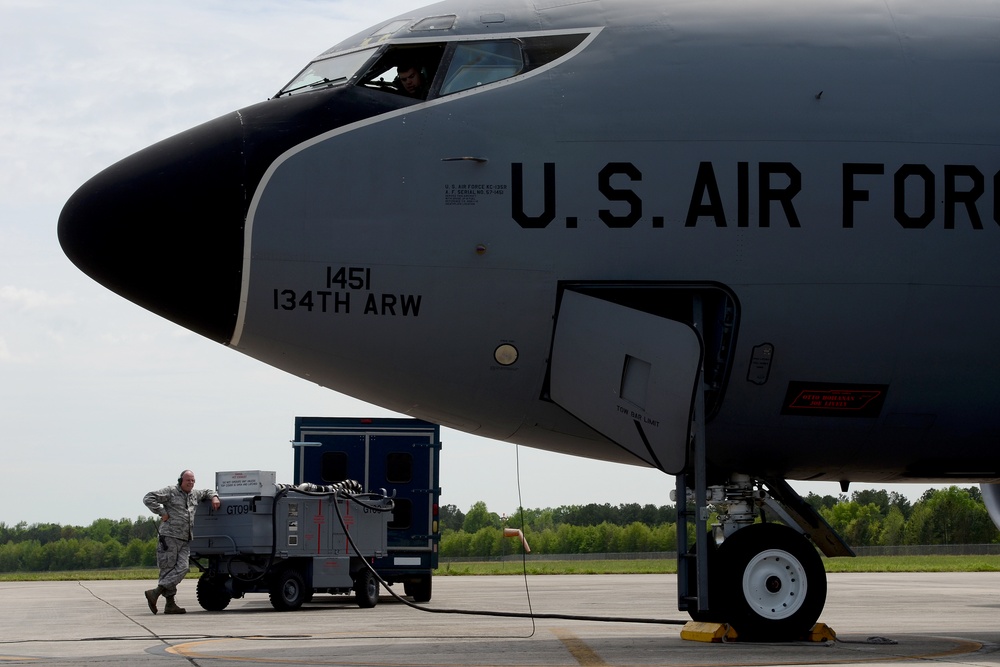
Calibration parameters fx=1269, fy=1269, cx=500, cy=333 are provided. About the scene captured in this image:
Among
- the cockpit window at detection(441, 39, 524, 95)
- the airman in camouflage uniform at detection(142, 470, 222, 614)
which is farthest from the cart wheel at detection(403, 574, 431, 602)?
the cockpit window at detection(441, 39, 524, 95)

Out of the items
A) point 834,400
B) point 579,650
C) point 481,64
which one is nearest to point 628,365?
point 834,400

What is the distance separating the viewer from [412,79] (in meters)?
10.8

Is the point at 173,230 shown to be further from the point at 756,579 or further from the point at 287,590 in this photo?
the point at 287,590

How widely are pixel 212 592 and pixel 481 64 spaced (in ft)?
35.2

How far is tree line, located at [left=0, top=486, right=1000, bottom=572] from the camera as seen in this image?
4731 cm

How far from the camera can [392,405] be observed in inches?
438

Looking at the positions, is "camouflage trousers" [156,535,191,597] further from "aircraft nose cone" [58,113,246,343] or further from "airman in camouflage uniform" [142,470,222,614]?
"aircraft nose cone" [58,113,246,343]

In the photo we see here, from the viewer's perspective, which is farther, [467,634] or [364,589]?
[364,589]

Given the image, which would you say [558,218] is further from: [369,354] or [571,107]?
[369,354]

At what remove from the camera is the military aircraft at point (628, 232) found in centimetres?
1025

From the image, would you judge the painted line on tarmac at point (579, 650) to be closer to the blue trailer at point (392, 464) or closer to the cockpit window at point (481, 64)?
the cockpit window at point (481, 64)

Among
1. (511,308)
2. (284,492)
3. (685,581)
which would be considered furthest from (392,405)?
(284,492)

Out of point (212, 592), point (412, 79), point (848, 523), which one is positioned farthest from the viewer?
point (848, 523)

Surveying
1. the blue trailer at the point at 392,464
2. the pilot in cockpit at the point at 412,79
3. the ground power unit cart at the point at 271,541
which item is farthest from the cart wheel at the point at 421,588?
the pilot in cockpit at the point at 412,79
